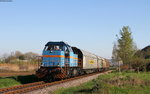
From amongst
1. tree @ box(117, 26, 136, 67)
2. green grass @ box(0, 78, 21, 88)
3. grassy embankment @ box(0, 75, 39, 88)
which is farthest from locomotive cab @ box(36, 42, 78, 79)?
tree @ box(117, 26, 136, 67)

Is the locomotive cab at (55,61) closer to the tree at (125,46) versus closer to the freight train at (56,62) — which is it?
the freight train at (56,62)

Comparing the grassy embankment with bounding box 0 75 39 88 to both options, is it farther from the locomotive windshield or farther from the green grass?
the locomotive windshield

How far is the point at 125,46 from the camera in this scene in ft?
182

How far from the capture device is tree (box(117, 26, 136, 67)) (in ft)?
178

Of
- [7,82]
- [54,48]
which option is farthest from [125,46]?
[7,82]

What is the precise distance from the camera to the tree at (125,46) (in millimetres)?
54394

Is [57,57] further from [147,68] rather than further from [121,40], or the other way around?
[121,40]

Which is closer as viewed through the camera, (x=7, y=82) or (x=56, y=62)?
(x=7, y=82)

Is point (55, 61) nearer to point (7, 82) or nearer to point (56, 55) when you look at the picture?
point (56, 55)

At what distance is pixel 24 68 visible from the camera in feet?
142

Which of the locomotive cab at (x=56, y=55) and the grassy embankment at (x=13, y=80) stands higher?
the locomotive cab at (x=56, y=55)

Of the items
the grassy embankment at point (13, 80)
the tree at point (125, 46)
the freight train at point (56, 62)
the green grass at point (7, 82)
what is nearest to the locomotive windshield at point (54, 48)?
the freight train at point (56, 62)

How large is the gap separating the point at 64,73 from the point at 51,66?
56.8 inches

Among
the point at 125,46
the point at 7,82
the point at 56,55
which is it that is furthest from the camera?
the point at 125,46
